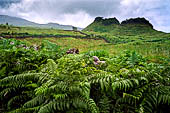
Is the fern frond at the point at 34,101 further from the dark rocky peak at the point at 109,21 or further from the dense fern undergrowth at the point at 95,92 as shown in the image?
the dark rocky peak at the point at 109,21

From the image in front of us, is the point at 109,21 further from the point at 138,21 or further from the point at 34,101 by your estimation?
the point at 34,101

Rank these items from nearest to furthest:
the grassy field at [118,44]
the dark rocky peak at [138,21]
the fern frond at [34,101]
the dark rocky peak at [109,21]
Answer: the fern frond at [34,101] < the grassy field at [118,44] < the dark rocky peak at [138,21] < the dark rocky peak at [109,21]

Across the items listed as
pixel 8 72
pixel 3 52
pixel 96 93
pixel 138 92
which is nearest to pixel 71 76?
pixel 96 93

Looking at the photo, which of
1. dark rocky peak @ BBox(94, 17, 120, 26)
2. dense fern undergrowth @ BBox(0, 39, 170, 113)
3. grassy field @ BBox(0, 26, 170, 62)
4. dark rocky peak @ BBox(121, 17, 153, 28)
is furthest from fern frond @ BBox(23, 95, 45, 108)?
dark rocky peak @ BBox(121, 17, 153, 28)

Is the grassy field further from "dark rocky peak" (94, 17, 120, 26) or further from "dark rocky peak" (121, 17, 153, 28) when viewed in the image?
"dark rocky peak" (94, 17, 120, 26)

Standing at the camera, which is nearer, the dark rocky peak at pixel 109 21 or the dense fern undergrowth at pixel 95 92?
the dense fern undergrowth at pixel 95 92

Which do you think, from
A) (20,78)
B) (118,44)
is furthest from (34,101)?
(118,44)

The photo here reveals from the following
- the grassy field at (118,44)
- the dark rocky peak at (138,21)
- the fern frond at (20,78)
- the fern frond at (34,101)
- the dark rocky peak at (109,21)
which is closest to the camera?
the fern frond at (34,101)

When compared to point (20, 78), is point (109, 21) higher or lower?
higher

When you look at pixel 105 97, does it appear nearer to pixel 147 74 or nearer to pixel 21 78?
pixel 147 74

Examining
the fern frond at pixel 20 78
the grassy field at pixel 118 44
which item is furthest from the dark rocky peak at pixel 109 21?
the fern frond at pixel 20 78

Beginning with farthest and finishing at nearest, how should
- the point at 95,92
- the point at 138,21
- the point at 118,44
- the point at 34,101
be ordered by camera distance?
the point at 138,21, the point at 118,44, the point at 95,92, the point at 34,101

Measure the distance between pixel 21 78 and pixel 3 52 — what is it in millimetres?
1182

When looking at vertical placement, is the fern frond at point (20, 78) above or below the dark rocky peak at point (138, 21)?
below
